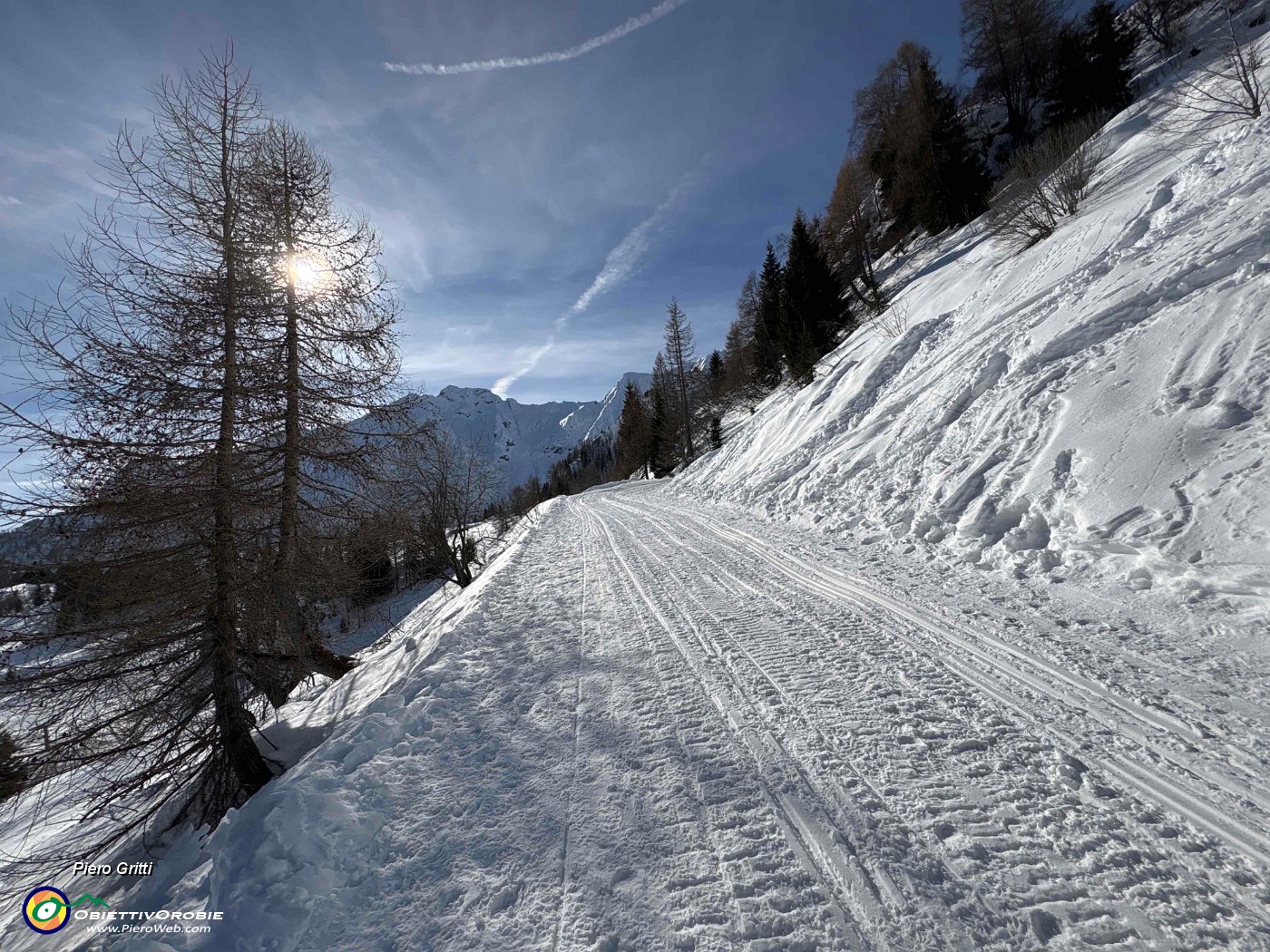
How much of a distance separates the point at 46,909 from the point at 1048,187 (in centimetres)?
2303

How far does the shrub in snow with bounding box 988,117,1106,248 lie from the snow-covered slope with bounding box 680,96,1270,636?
2.18ft

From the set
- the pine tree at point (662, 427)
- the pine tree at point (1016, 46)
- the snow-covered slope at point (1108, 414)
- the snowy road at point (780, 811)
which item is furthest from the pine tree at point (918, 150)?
the snowy road at point (780, 811)

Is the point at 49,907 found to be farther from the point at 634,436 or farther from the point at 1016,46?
the point at 1016,46

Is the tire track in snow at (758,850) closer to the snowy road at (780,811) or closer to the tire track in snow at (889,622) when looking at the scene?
the snowy road at (780,811)

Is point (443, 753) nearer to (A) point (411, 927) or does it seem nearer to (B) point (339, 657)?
A: (A) point (411, 927)

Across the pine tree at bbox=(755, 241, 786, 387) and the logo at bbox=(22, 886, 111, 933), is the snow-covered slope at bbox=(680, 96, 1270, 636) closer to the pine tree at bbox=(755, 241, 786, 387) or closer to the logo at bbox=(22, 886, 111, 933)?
the logo at bbox=(22, 886, 111, 933)

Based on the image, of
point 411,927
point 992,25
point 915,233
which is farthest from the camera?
point 915,233

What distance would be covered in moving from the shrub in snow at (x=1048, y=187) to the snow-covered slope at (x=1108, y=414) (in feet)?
2.18

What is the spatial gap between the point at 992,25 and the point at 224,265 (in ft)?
148

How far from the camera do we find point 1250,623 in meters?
3.40

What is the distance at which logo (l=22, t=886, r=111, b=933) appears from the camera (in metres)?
3.97

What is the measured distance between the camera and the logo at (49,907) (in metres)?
3.97

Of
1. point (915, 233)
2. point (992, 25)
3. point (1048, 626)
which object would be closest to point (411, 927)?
point (1048, 626)

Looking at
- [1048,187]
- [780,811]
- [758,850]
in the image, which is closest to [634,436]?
[1048,187]
